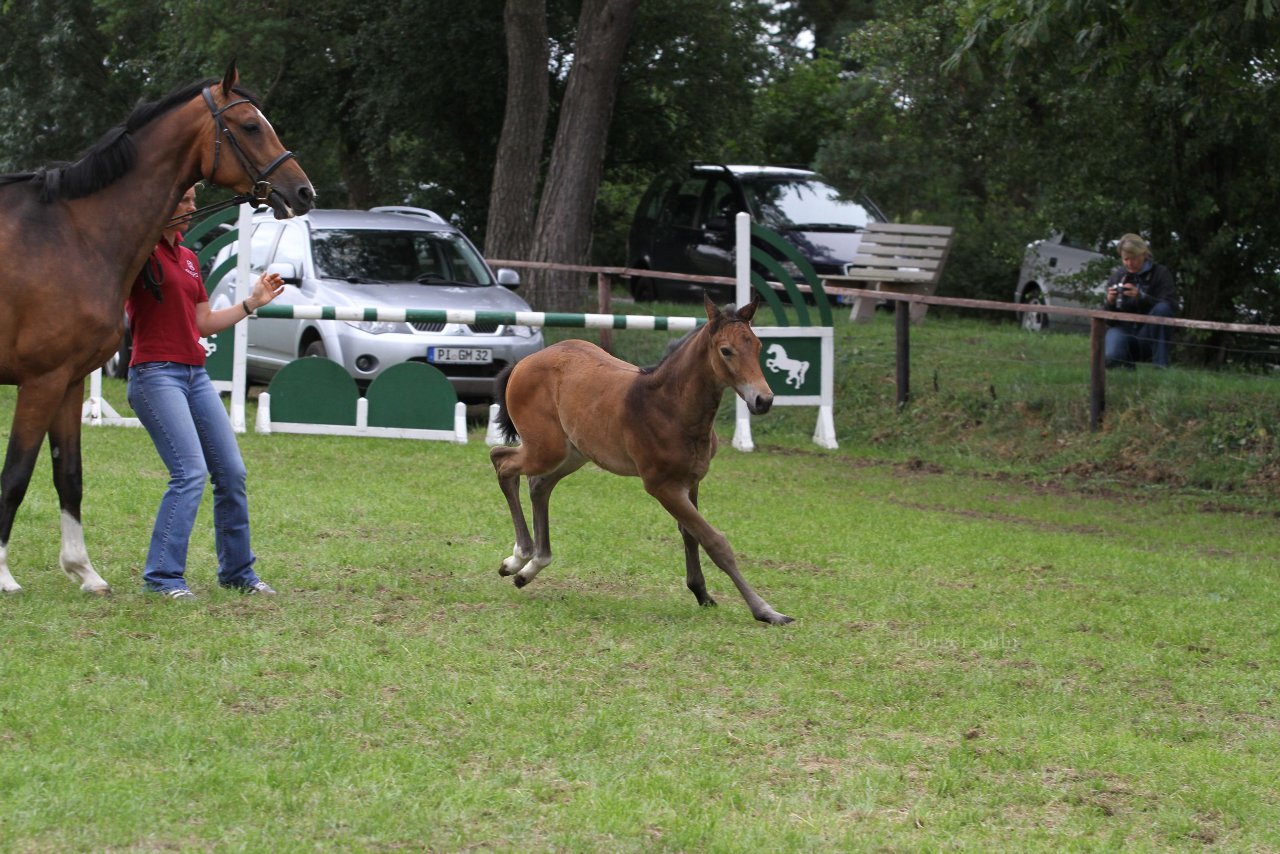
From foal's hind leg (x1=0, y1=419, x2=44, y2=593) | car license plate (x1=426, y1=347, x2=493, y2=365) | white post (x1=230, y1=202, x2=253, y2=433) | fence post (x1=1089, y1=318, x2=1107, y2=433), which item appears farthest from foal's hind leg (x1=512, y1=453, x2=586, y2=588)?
fence post (x1=1089, y1=318, x2=1107, y2=433)

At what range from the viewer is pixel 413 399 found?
A: 1332 centimetres

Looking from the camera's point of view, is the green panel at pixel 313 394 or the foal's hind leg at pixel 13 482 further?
the green panel at pixel 313 394

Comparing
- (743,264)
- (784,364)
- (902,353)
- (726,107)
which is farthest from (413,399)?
(726,107)

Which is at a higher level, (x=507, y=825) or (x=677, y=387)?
(x=677, y=387)

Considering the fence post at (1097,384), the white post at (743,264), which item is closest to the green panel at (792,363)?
the white post at (743,264)

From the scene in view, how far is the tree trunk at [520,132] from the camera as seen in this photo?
19.1m

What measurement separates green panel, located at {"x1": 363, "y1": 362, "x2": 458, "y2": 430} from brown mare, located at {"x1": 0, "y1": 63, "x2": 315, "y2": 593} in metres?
5.92

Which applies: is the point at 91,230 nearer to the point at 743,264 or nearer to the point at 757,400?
the point at 757,400

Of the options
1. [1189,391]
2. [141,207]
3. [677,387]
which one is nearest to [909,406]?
[1189,391]

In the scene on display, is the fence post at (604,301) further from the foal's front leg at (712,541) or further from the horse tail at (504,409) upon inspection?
the foal's front leg at (712,541)

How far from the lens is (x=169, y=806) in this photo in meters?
4.58

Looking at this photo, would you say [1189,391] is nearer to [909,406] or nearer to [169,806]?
[909,406]

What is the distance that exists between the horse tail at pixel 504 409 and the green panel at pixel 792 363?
597 centimetres

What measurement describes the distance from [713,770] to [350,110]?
20.7m
